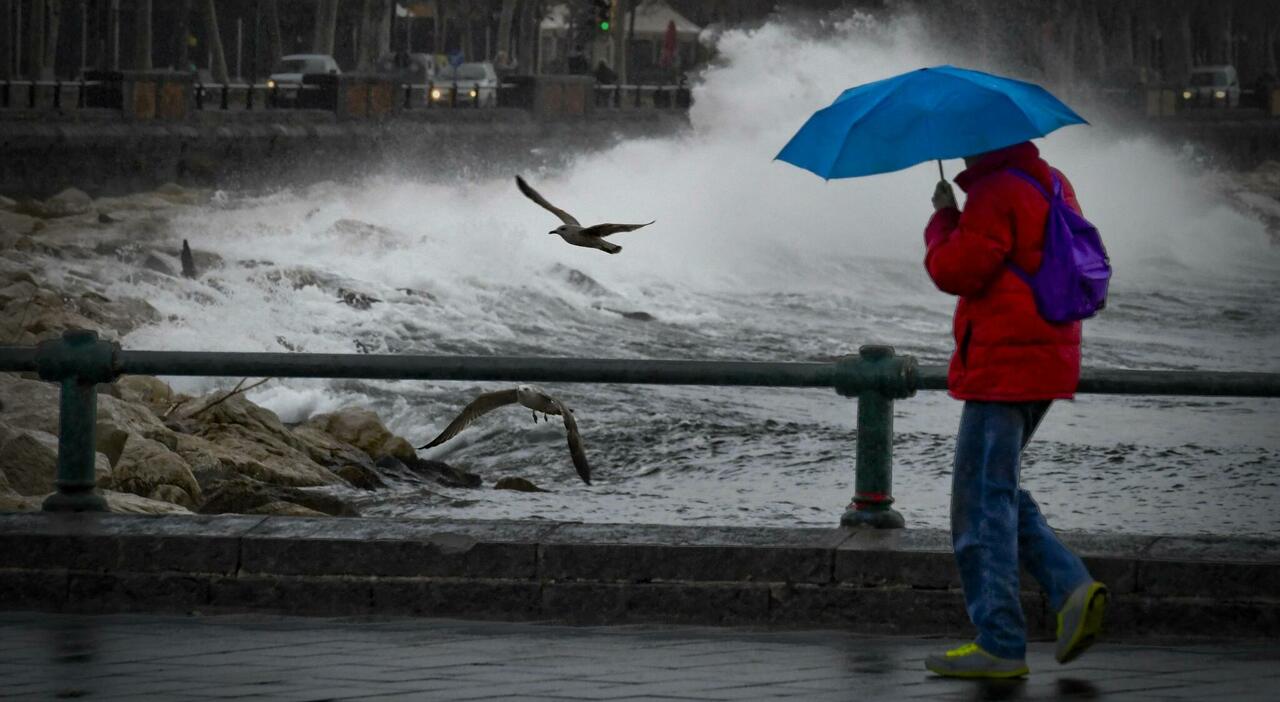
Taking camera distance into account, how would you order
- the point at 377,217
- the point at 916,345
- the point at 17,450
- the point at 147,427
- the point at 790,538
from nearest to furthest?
the point at 790,538, the point at 17,450, the point at 147,427, the point at 916,345, the point at 377,217

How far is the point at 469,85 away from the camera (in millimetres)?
52688

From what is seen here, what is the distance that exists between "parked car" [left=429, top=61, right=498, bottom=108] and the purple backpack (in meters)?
44.7

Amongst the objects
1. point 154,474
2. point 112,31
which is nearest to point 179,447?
point 154,474

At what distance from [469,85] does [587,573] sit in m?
47.2

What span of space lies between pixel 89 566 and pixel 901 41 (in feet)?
186

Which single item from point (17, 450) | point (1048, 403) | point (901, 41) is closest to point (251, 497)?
point (17, 450)

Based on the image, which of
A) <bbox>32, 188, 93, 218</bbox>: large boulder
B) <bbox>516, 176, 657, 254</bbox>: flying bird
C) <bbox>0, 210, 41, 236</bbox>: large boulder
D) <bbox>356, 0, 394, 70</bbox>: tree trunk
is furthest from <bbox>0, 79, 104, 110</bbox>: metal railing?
<bbox>516, 176, 657, 254</bbox>: flying bird

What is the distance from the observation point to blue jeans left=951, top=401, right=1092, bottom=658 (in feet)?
17.4

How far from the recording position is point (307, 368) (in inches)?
263

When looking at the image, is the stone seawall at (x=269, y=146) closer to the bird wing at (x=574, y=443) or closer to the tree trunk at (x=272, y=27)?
the tree trunk at (x=272, y=27)

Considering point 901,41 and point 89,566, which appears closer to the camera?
point 89,566

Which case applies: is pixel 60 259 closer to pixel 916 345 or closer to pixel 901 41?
pixel 916 345

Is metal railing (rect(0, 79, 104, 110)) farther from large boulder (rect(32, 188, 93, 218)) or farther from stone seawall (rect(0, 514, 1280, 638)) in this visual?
stone seawall (rect(0, 514, 1280, 638))

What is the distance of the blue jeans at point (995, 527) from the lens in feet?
17.4
